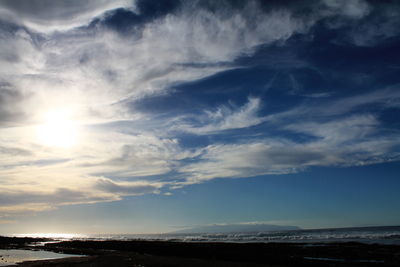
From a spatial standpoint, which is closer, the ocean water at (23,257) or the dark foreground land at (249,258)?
the dark foreground land at (249,258)

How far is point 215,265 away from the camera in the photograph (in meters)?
25.7

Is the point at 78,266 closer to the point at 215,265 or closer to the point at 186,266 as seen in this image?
the point at 186,266

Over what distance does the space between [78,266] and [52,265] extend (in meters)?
2.63

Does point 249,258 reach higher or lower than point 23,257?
lower

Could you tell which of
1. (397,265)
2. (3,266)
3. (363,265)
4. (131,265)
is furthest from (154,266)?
(397,265)

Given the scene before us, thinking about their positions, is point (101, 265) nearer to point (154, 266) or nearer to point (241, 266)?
point (154, 266)

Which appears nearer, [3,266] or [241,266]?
[241,266]

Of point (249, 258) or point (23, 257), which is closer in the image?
point (249, 258)

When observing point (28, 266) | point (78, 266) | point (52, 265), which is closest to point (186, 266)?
point (78, 266)

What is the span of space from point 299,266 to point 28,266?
2331 cm

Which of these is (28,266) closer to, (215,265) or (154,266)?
(154,266)

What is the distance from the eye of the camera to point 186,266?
25000 mm

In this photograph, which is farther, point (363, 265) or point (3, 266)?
point (3, 266)

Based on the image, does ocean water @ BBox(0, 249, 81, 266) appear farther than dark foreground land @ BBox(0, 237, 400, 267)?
Yes
